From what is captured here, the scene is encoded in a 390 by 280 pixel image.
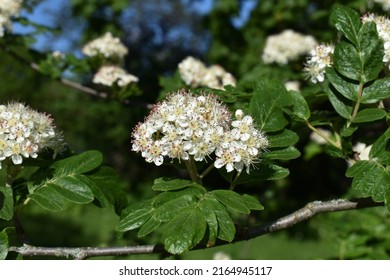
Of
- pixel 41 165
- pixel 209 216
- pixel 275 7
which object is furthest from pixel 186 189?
pixel 275 7

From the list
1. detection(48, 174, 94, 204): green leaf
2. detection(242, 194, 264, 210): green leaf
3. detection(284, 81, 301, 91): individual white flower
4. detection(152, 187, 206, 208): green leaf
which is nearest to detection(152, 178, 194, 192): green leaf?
detection(152, 187, 206, 208): green leaf

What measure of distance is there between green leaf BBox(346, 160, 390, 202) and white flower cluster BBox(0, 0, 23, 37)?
1.84 m

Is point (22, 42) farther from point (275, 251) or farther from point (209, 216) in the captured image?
point (275, 251)

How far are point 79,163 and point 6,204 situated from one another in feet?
0.83

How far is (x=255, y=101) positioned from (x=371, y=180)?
364mm

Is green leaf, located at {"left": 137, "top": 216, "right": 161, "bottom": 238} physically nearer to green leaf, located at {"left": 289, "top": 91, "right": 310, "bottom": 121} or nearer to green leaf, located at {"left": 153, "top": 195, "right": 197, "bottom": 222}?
green leaf, located at {"left": 153, "top": 195, "right": 197, "bottom": 222}

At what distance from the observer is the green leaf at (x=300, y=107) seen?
1.58 m

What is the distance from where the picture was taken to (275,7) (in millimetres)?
6312

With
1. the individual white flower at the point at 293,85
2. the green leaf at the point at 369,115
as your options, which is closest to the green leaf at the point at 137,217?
the green leaf at the point at 369,115

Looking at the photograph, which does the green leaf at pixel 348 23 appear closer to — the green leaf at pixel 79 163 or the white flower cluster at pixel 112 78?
the green leaf at pixel 79 163

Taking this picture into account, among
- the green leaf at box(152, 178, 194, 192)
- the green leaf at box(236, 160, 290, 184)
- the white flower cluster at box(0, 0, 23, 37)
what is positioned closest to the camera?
the green leaf at box(152, 178, 194, 192)

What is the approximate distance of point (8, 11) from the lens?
276cm

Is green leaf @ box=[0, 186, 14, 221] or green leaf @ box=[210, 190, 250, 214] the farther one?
green leaf @ box=[0, 186, 14, 221]

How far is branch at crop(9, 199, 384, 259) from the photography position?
1.42 m
